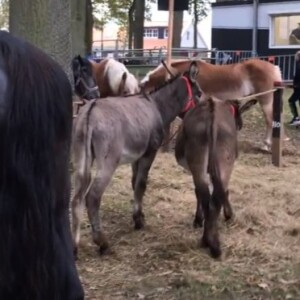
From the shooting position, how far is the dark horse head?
9461 millimetres

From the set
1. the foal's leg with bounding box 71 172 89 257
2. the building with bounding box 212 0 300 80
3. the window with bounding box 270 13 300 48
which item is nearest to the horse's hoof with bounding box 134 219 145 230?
the foal's leg with bounding box 71 172 89 257

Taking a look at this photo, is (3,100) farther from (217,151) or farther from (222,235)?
(222,235)

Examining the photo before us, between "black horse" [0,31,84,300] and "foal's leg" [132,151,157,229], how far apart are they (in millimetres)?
4685

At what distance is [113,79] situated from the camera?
37.1ft

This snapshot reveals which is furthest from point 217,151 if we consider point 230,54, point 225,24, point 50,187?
point 225,24

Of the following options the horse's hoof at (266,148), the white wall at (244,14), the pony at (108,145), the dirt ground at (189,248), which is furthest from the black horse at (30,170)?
the white wall at (244,14)

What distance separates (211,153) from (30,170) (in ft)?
14.0

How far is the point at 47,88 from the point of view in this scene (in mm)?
1475

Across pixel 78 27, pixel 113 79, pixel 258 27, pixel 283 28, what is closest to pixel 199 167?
pixel 113 79

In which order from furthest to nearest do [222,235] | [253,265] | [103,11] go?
1. [103,11]
2. [222,235]
3. [253,265]

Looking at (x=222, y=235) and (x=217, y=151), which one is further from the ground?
(x=217, y=151)

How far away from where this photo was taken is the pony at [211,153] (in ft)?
18.4

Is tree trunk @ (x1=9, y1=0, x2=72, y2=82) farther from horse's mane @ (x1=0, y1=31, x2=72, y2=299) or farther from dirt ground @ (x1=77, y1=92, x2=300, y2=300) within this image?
horse's mane @ (x1=0, y1=31, x2=72, y2=299)

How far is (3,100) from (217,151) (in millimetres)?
4367
